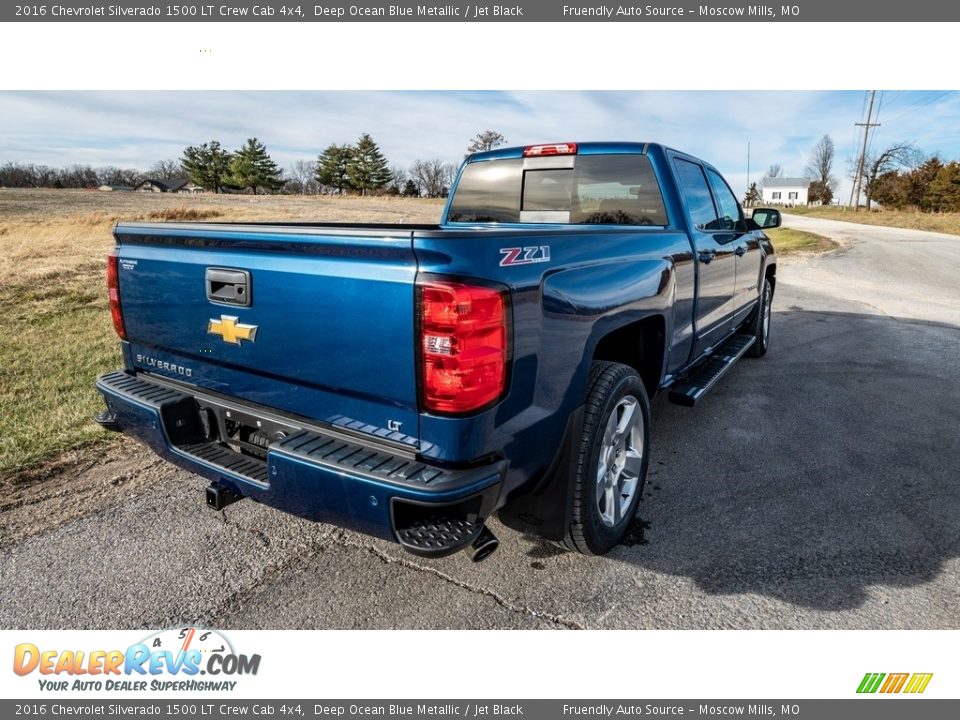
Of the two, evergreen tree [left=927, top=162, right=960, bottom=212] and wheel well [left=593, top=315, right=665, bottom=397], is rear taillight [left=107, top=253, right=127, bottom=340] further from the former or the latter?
evergreen tree [left=927, top=162, right=960, bottom=212]

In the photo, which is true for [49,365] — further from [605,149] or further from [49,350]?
[605,149]

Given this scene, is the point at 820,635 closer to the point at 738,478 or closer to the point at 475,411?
the point at 738,478

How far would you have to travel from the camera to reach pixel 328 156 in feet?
284

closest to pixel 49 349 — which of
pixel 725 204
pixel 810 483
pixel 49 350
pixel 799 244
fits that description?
pixel 49 350

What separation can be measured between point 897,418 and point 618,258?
3315 millimetres

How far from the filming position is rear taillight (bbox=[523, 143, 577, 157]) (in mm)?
4066

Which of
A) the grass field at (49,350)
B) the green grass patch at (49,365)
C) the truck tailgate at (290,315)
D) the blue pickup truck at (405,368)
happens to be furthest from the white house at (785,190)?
the truck tailgate at (290,315)

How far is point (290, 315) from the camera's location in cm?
221

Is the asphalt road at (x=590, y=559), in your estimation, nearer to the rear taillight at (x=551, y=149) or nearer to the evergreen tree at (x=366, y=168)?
the rear taillight at (x=551, y=149)

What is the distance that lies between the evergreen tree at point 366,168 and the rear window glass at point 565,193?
85704mm

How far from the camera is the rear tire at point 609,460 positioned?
2.50 m

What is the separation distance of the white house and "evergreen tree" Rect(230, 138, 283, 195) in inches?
3514

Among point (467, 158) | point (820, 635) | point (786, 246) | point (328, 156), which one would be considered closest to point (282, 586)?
point (820, 635)

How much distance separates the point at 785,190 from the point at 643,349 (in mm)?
129952
